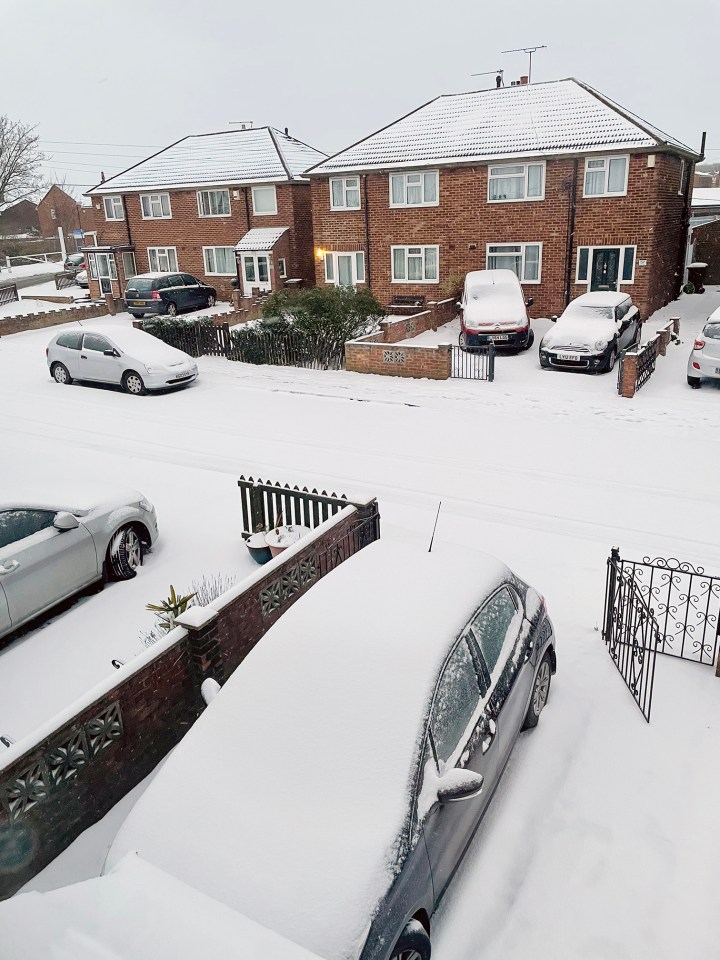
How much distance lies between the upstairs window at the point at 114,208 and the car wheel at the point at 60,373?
2000cm

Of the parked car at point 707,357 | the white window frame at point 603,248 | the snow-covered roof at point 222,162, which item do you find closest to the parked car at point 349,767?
the parked car at point 707,357

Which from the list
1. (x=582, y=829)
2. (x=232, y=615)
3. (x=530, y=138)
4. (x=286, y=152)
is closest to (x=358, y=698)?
(x=582, y=829)

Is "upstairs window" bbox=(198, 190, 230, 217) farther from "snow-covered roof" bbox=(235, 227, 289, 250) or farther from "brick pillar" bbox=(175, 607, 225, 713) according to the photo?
"brick pillar" bbox=(175, 607, 225, 713)

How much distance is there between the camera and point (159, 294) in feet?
89.7

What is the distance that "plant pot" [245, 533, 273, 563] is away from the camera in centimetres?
803

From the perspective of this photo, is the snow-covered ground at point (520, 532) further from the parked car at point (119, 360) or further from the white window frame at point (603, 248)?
the white window frame at point (603, 248)

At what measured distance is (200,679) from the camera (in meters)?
5.66

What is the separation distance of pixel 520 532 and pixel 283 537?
305 cm

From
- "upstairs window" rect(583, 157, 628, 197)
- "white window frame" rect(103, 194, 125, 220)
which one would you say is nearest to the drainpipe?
"upstairs window" rect(583, 157, 628, 197)

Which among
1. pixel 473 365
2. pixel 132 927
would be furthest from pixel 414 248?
pixel 132 927

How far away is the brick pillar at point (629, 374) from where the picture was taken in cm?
1452

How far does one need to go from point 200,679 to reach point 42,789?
148 centimetres

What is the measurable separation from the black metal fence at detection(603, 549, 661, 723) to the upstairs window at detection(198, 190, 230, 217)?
29.3 m

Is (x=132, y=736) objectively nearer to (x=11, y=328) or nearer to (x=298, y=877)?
(x=298, y=877)
